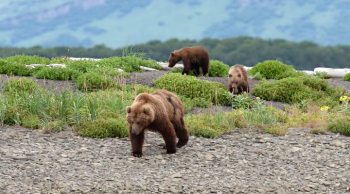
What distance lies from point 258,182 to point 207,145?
1.66 m

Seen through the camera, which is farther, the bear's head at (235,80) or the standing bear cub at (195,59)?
the standing bear cub at (195,59)

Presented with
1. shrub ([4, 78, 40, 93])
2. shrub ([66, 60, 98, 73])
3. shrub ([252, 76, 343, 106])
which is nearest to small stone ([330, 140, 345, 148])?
shrub ([252, 76, 343, 106])

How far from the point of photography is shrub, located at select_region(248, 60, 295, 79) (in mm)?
17402

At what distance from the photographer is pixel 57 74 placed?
46.2 ft

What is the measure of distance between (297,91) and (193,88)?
2832 mm

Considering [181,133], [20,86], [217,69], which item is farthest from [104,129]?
[217,69]

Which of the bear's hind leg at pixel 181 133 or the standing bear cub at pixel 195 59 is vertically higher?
the standing bear cub at pixel 195 59

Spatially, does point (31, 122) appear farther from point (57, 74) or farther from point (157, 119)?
point (57, 74)

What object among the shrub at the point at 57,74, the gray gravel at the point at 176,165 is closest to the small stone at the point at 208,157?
the gray gravel at the point at 176,165

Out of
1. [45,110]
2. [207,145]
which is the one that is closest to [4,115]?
[45,110]

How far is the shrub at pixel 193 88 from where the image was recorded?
13266 millimetres

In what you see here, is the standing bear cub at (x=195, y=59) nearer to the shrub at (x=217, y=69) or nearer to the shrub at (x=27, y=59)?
the shrub at (x=217, y=69)

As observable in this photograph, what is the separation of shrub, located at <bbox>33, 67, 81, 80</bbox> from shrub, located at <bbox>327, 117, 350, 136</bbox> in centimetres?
681

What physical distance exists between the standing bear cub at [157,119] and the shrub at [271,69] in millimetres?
9945
